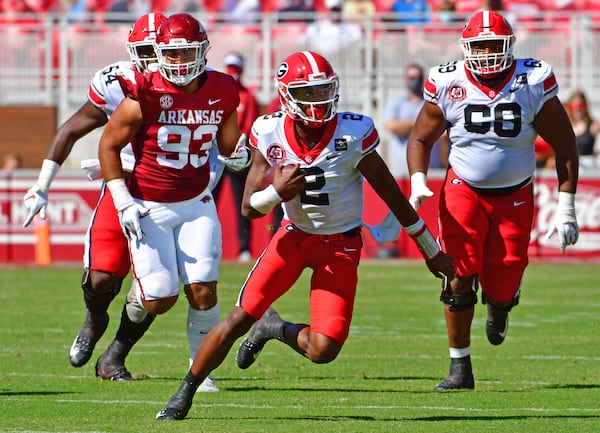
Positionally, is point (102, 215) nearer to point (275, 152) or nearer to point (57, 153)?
point (57, 153)

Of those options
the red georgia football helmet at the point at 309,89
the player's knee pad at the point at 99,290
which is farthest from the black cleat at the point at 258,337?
the red georgia football helmet at the point at 309,89

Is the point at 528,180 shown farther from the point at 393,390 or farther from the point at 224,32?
the point at 224,32

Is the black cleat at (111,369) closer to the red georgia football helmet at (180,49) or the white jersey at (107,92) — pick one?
the white jersey at (107,92)

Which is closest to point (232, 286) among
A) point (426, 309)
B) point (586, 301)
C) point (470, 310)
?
point (426, 309)

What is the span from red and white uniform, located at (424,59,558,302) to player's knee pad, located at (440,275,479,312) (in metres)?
0.11

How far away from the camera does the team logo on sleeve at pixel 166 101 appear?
7113 millimetres

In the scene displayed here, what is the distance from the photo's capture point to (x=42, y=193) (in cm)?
740

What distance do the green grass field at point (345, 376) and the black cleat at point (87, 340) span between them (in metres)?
0.13

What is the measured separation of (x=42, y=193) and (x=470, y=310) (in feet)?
7.94

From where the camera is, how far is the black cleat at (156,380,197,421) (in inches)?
245

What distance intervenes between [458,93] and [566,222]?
918 millimetres


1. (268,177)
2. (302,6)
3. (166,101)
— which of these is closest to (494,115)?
(268,177)

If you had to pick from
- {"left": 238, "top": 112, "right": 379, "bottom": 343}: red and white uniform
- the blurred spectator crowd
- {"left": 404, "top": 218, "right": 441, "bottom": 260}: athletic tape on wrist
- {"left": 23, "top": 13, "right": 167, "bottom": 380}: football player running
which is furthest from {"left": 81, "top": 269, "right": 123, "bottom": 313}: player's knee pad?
the blurred spectator crowd

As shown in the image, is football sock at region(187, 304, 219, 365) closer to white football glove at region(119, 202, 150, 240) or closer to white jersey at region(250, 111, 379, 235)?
white football glove at region(119, 202, 150, 240)
